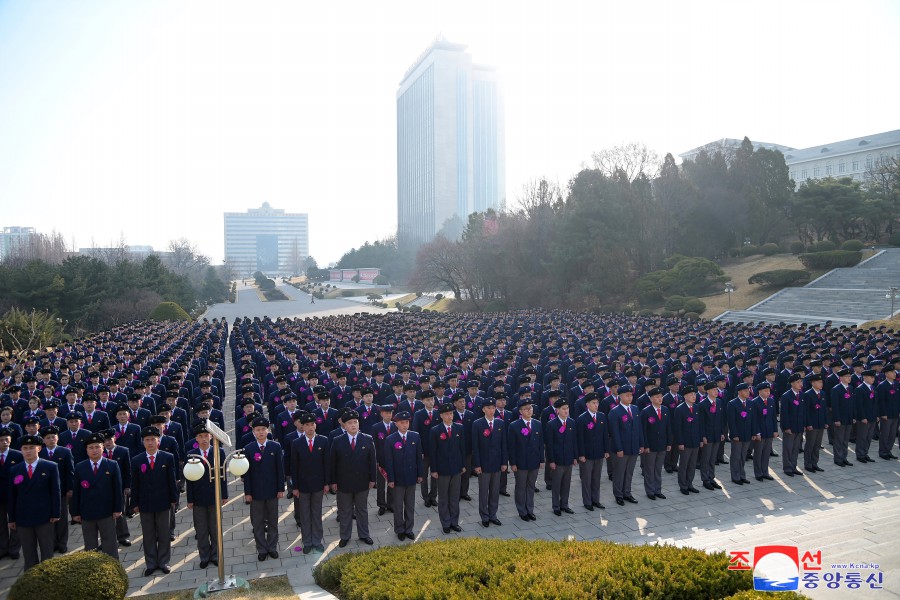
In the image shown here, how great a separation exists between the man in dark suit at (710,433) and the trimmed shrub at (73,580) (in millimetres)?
7920

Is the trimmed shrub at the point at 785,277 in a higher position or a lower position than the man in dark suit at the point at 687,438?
higher

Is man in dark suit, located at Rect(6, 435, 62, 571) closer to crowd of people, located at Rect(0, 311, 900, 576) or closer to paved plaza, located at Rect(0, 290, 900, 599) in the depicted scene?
crowd of people, located at Rect(0, 311, 900, 576)

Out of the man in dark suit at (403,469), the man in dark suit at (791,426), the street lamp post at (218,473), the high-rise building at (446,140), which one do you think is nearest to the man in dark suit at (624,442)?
the man in dark suit at (791,426)

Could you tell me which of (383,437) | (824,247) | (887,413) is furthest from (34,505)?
(824,247)

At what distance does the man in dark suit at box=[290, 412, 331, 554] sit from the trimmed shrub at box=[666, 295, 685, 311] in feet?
93.3

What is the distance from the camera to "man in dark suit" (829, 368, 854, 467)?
9.90m

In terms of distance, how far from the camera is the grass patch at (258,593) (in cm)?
543

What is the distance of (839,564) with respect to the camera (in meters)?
4.75

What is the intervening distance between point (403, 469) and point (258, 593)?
88.3 inches

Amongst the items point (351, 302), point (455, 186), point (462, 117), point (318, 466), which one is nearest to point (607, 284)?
point (318, 466)

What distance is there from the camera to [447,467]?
25.2 feet

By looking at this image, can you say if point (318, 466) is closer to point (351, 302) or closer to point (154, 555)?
point (154, 555)

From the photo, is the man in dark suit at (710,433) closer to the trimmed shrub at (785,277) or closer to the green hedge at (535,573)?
the green hedge at (535,573)

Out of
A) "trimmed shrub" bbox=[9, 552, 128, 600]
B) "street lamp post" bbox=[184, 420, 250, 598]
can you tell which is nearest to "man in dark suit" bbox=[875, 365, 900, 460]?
"street lamp post" bbox=[184, 420, 250, 598]
